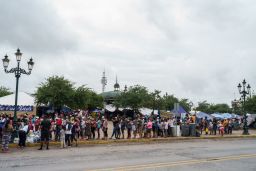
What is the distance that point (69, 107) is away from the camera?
4538 centimetres

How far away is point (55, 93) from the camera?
4350 cm

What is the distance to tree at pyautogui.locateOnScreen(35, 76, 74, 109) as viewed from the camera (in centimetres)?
4341

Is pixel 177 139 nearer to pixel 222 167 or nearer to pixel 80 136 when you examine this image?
pixel 80 136

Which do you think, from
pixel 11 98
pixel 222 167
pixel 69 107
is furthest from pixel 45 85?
pixel 222 167

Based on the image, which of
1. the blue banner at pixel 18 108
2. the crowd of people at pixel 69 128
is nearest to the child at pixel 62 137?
the crowd of people at pixel 69 128

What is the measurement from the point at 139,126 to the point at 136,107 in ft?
118

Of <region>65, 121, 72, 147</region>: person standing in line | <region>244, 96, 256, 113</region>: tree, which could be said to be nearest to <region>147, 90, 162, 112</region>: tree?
<region>244, 96, 256, 113</region>: tree

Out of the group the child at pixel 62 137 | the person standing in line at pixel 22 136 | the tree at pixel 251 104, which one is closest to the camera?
the person standing in line at pixel 22 136

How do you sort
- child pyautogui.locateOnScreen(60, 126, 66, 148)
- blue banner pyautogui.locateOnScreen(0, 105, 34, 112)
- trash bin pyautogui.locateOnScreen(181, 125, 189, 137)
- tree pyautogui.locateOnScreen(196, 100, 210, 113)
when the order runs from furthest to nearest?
tree pyautogui.locateOnScreen(196, 100, 210, 113)
blue banner pyautogui.locateOnScreen(0, 105, 34, 112)
trash bin pyautogui.locateOnScreen(181, 125, 189, 137)
child pyautogui.locateOnScreen(60, 126, 66, 148)

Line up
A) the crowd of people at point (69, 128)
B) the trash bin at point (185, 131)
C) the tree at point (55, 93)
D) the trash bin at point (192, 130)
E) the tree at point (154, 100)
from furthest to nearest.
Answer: the tree at point (154, 100) → the tree at point (55, 93) → the trash bin at point (192, 130) → the trash bin at point (185, 131) → the crowd of people at point (69, 128)

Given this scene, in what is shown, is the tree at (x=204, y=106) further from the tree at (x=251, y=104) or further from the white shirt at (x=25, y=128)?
the white shirt at (x=25, y=128)

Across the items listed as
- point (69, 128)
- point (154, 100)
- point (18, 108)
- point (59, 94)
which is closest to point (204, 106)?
point (154, 100)

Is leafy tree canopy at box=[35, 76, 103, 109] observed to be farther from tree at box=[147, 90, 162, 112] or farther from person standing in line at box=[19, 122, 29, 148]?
person standing in line at box=[19, 122, 29, 148]

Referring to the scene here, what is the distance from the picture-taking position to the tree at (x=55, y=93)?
142 ft
